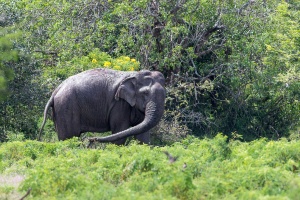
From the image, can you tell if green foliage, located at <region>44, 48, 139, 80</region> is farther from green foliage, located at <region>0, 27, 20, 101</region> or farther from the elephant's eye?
the elephant's eye

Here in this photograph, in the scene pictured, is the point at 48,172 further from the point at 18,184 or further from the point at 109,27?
the point at 109,27

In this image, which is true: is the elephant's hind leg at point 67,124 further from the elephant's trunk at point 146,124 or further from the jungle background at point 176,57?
the elephant's trunk at point 146,124

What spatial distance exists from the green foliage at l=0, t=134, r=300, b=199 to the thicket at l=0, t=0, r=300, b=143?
18.6ft

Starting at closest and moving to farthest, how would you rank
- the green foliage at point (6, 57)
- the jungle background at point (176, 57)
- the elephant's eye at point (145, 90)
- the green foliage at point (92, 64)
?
the elephant's eye at point (145, 90), the green foliage at point (6, 57), the green foliage at point (92, 64), the jungle background at point (176, 57)

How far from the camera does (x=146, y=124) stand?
638 inches

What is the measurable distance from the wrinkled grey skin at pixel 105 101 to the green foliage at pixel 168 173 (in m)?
2.54

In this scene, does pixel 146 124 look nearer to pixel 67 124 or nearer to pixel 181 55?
pixel 67 124

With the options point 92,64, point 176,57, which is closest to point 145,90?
point 92,64

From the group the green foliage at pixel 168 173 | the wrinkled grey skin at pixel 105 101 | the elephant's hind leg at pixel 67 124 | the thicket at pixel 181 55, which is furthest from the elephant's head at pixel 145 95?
the thicket at pixel 181 55

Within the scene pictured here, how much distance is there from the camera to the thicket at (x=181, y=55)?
2000 centimetres

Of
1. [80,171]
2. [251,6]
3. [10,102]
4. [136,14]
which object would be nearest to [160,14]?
[136,14]

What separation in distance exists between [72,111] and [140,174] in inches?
231

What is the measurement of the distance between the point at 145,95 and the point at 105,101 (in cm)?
90

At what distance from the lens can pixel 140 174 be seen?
11430 millimetres
